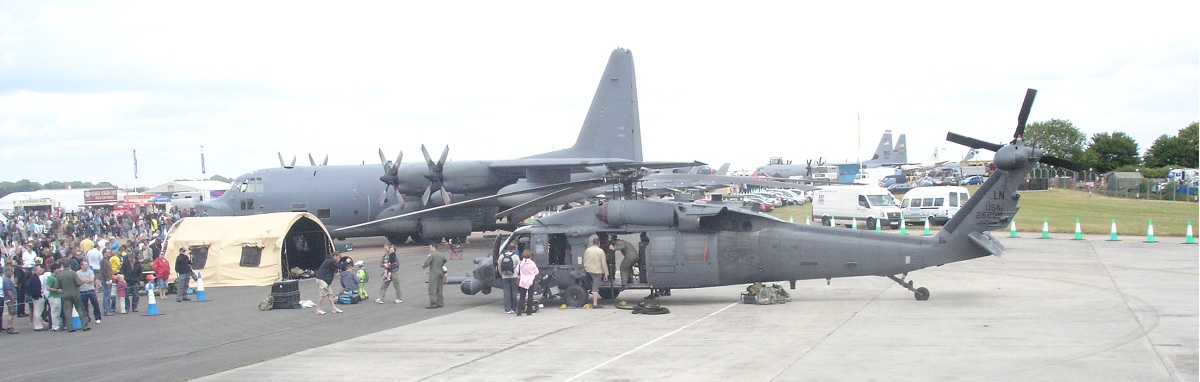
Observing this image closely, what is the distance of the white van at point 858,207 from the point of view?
39688 mm

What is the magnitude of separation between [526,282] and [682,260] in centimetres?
284

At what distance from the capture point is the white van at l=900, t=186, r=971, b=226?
126 feet

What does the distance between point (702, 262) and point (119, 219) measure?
46.8 metres

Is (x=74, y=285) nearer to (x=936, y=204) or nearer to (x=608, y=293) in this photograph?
(x=608, y=293)

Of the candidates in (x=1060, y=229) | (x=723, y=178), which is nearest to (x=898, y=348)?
(x=723, y=178)

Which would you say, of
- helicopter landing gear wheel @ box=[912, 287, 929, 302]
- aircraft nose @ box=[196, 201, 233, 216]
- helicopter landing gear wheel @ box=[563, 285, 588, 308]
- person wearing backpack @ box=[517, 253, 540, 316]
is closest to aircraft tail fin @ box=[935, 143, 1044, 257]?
helicopter landing gear wheel @ box=[912, 287, 929, 302]

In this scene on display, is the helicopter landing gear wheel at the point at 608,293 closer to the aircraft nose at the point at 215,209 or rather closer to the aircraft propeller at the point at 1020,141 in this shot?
the aircraft propeller at the point at 1020,141

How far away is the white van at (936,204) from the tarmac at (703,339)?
60.0ft

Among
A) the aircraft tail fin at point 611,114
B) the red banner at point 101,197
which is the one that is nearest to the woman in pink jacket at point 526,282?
the aircraft tail fin at point 611,114

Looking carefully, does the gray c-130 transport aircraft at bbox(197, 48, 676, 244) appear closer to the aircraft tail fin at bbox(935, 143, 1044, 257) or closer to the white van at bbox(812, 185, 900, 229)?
the white van at bbox(812, 185, 900, 229)

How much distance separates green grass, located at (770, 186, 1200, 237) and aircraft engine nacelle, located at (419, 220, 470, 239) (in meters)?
18.4

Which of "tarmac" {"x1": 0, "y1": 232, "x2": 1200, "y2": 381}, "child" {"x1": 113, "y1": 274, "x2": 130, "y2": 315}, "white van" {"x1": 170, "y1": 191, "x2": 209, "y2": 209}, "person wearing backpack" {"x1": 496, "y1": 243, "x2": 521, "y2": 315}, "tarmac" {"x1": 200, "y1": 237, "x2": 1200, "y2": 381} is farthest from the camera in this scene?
"white van" {"x1": 170, "y1": 191, "x2": 209, "y2": 209}

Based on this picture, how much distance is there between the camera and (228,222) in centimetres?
2389

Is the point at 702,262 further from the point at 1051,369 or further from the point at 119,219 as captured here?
the point at 119,219
